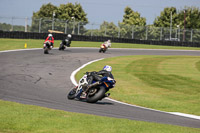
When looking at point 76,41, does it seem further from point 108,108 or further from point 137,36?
point 108,108

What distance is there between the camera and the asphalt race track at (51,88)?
34.6 ft

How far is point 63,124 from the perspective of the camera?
808cm

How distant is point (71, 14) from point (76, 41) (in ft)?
184

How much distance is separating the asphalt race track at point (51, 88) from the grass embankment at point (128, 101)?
46.5 inches

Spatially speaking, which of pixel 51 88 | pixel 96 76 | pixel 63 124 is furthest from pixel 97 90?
pixel 63 124

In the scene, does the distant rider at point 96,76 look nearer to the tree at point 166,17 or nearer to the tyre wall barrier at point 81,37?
the tyre wall barrier at point 81,37

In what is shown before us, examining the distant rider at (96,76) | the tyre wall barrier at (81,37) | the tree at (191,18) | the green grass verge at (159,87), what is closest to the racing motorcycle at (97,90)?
the distant rider at (96,76)

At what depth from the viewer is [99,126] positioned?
26.6 ft

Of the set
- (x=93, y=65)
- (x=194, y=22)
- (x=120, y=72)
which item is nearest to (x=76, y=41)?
(x=93, y=65)

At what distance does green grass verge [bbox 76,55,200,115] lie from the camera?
539 inches

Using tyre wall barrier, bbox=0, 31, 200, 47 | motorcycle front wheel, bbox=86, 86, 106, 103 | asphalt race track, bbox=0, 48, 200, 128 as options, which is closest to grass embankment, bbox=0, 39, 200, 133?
asphalt race track, bbox=0, 48, 200, 128

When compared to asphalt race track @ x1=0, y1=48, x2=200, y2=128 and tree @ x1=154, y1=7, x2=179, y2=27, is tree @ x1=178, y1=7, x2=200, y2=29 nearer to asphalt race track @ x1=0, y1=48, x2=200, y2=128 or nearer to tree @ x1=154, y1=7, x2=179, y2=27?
tree @ x1=154, y1=7, x2=179, y2=27

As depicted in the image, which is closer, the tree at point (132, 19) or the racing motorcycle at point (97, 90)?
the racing motorcycle at point (97, 90)

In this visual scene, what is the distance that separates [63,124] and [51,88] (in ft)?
24.6
